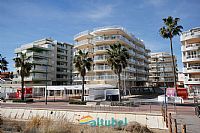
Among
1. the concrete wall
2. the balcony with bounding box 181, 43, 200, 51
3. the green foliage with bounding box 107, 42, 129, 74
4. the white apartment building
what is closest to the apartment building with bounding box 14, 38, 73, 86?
the white apartment building

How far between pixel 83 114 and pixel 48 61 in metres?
52.3

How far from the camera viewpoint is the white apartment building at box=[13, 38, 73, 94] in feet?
217

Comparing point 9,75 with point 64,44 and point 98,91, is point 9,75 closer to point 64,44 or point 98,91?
point 64,44

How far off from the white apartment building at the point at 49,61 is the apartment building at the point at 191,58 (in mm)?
43727

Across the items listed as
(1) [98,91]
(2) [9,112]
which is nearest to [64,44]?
(1) [98,91]

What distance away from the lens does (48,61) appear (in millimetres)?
71750

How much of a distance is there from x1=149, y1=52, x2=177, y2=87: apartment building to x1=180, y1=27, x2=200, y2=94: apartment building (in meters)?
50.3

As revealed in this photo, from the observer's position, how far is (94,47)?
58.7 meters

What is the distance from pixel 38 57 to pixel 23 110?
44.6 meters

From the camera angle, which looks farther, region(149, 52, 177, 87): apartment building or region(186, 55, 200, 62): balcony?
region(149, 52, 177, 87): apartment building

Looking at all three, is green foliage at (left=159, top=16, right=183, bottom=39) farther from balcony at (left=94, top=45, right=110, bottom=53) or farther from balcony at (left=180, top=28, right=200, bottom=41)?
balcony at (left=94, top=45, right=110, bottom=53)

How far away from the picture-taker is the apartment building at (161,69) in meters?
96.7

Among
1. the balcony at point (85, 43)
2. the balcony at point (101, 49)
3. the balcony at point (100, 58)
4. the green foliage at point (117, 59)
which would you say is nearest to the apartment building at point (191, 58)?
the green foliage at point (117, 59)

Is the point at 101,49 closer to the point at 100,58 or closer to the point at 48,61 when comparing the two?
the point at 100,58
